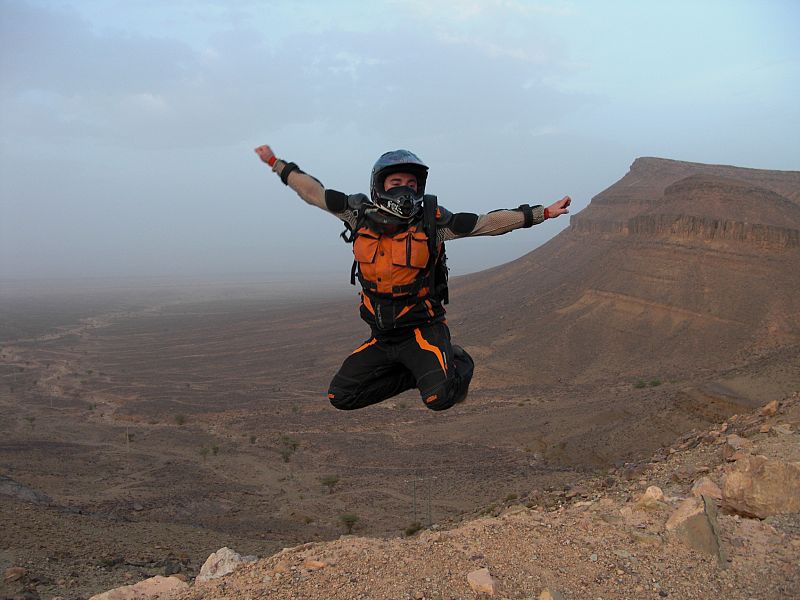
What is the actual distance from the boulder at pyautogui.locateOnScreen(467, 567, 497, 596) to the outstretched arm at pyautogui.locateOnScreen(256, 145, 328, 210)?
14.2ft

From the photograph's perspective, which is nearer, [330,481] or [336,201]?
[336,201]

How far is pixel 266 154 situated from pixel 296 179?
65 cm

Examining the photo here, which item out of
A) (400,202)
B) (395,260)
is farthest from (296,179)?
(395,260)

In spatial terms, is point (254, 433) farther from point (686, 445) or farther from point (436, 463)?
point (686, 445)

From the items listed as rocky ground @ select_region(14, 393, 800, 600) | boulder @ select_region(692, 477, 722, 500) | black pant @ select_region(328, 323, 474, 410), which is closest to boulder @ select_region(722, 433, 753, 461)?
boulder @ select_region(692, 477, 722, 500)

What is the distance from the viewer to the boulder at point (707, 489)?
26.6 feet

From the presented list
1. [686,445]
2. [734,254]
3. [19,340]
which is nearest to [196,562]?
[686,445]

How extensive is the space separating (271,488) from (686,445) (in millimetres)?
17064

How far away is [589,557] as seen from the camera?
6.28 metres

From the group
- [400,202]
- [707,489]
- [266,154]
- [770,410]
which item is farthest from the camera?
[770,410]

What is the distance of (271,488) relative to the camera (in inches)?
976

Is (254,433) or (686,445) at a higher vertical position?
(686,445)

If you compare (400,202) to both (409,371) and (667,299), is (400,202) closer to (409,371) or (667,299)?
(409,371)

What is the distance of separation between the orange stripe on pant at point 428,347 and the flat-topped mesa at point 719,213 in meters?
55.4
